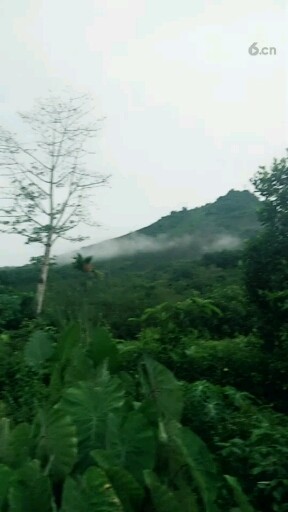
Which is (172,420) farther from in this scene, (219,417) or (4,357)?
(4,357)

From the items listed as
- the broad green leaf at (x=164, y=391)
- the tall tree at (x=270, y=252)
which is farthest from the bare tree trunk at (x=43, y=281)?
the broad green leaf at (x=164, y=391)

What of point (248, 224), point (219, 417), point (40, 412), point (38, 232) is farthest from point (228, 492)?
point (38, 232)

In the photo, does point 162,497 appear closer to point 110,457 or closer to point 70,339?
point 110,457

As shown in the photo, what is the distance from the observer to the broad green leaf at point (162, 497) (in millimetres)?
2510

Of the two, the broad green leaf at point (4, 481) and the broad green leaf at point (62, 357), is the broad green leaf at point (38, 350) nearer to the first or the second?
the broad green leaf at point (62, 357)

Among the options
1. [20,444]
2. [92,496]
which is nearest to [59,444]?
[20,444]

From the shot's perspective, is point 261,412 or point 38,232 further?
point 38,232

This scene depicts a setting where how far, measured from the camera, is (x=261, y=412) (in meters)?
3.81

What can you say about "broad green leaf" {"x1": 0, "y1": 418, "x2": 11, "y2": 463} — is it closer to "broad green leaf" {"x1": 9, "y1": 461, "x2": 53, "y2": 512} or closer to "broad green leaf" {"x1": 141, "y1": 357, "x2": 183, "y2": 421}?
"broad green leaf" {"x1": 9, "y1": 461, "x2": 53, "y2": 512}

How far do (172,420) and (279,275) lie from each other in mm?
2306

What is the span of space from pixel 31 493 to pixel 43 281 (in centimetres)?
589

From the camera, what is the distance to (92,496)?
7.68 ft

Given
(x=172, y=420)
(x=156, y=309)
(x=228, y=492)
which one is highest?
(x=156, y=309)

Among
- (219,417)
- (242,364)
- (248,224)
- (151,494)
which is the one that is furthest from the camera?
(248,224)
